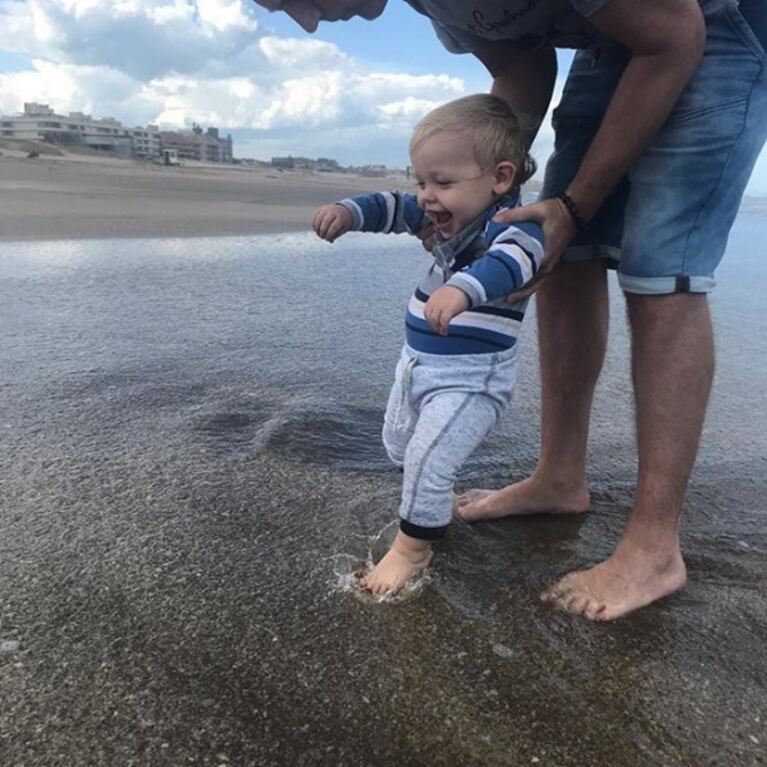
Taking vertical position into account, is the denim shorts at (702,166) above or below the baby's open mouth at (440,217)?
above

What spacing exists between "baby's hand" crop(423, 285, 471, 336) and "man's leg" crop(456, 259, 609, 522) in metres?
0.68

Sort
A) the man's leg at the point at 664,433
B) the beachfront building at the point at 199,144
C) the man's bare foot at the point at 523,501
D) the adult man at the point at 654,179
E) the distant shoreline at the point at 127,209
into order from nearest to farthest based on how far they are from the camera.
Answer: the adult man at the point at 654,179, the man's leg at the point at 664,433, the man's bare foot at the point at 523,501, the distant shoreline at the point at 127,209, the beachfront building at the point at 199,144

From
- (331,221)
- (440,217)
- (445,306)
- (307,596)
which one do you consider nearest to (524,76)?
(440,217)

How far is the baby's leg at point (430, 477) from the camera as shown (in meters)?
1.70

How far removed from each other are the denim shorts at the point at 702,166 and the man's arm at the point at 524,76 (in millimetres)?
468

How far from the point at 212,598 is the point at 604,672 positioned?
2.48ft


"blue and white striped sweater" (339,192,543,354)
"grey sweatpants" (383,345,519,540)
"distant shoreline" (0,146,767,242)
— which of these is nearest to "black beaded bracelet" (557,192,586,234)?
"blue and white striped sweater" (339,192,543,354)

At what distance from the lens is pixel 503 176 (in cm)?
178

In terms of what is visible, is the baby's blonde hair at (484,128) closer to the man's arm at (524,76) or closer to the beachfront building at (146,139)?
the man's arm at (524,76)

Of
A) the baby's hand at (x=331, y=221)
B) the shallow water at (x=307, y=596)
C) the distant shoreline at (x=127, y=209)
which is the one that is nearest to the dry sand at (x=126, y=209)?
the distant shoreline at (x=127, y=209)

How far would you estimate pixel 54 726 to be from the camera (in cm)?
120

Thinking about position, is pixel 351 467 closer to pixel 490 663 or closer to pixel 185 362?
pixel 490 663

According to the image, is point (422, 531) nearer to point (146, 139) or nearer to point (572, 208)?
point (572, 208)

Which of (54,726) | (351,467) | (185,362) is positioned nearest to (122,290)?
(185,362)
